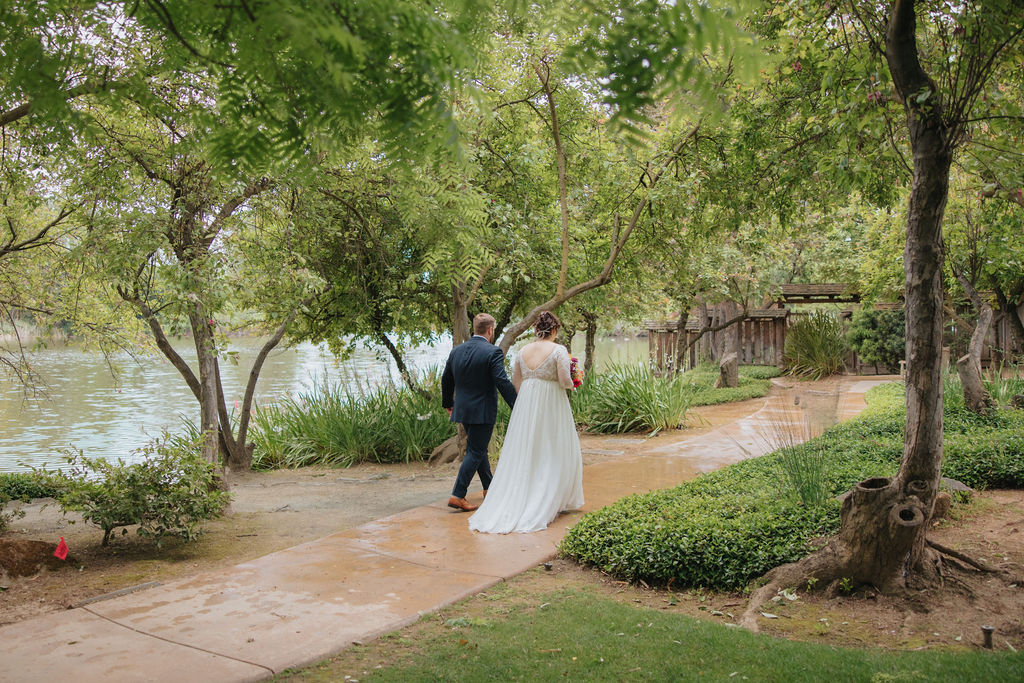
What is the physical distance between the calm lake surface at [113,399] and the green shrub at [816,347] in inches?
178

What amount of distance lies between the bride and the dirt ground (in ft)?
3.64

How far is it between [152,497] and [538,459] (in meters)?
3.20

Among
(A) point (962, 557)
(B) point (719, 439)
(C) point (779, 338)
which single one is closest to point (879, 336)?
(C) point (779, 338)

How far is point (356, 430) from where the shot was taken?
39.8ft

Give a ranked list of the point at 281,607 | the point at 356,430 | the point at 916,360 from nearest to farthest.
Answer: the point at 281,607
the point at 916,360
the point at 356,430

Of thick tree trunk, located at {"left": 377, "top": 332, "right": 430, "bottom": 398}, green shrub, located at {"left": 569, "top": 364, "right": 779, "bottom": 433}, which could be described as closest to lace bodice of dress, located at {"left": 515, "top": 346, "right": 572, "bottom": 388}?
thick tree trunk, located at {"left": 377, "top": 332, "right": 430, "bottom": 398}

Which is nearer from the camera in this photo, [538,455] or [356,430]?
[538,455]

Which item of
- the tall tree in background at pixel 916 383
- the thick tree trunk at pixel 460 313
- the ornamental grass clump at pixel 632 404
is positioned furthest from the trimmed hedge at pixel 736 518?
the ornamental grass clump at pixel 632 404

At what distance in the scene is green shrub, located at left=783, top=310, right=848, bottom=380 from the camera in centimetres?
2239

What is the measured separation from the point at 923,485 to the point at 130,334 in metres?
9.89

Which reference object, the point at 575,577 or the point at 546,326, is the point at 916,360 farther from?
the point at 546,326

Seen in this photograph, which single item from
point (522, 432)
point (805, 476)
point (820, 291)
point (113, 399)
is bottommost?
point (113, 399)

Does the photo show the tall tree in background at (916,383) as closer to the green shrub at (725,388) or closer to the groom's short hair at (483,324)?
the groom's short hair at (483,324)

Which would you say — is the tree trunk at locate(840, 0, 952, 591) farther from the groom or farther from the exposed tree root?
the groom
